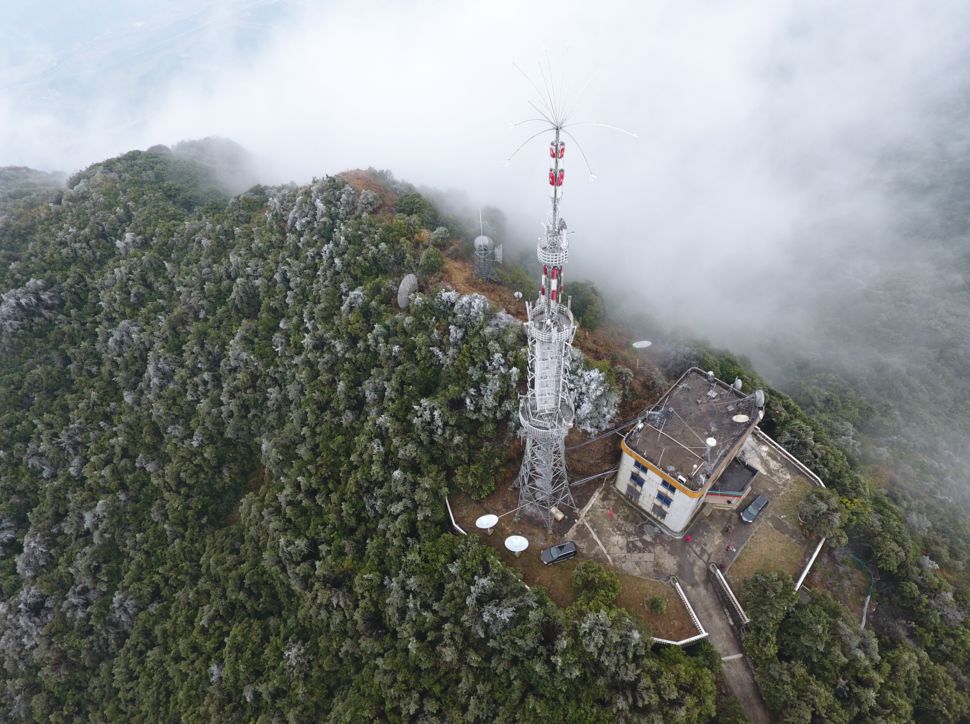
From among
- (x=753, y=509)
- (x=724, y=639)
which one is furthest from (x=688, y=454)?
(x=724, y=639)

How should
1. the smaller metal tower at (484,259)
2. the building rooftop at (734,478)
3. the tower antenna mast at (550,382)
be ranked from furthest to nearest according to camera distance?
1. the smaller metal tower at (484,259)
2. the building rooftop at (734,478)
3. the tower antenna mast at (550,382)

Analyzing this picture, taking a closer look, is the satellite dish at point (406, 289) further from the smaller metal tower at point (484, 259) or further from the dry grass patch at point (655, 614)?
the dry grass patch at point (655, 614)

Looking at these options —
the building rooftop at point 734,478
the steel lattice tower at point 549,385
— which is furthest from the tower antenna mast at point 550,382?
the building rooftop at point 734,478

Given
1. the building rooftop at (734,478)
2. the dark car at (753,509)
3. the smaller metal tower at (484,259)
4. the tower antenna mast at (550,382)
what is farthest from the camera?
the smaller metal tower at (484,259)

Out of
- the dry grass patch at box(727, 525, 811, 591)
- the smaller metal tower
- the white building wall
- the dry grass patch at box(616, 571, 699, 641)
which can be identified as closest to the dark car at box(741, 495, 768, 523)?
the dry grass patch at box(727, 525, 811, 591)

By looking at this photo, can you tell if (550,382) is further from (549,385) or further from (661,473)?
(661,473)

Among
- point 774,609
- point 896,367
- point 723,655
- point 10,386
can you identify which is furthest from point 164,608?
point 896,367
